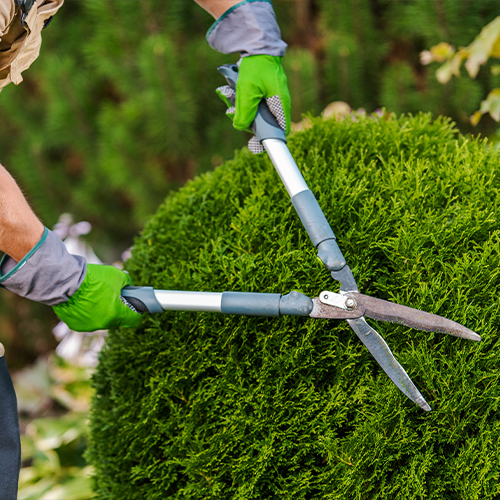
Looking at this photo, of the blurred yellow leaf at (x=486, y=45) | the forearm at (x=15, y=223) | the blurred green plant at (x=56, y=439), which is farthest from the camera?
the blurred green plant at (x=56, y=439)

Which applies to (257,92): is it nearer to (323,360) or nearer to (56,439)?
(323,360)

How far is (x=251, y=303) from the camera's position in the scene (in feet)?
3.80

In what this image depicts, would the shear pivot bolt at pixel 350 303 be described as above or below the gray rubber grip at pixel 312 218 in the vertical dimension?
below

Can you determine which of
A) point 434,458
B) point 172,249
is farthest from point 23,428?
point 434,458

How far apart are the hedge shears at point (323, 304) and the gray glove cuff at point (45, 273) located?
0.49 ft

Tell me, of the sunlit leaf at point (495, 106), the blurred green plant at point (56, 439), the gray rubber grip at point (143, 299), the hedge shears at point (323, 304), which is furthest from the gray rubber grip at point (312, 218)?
the blurred green plant at point (56, 439)

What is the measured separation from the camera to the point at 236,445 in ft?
3.94

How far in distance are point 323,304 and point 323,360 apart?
0.17 meters

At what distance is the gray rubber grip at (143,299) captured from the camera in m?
1.27

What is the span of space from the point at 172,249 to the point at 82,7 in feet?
10.3

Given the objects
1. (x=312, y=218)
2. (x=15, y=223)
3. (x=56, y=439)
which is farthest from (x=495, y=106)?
(x=56, y=439)

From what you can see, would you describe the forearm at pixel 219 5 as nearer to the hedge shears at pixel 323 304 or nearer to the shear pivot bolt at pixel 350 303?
the hedge shears at pixel 323 304

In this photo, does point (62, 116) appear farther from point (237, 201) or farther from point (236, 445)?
point (236, 445)

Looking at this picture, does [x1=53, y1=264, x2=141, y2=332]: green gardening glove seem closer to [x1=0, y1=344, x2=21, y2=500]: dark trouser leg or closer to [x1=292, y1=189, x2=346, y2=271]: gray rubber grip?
[x1=0, y1=344, x2=21, y2=500]: dark trouser leg
